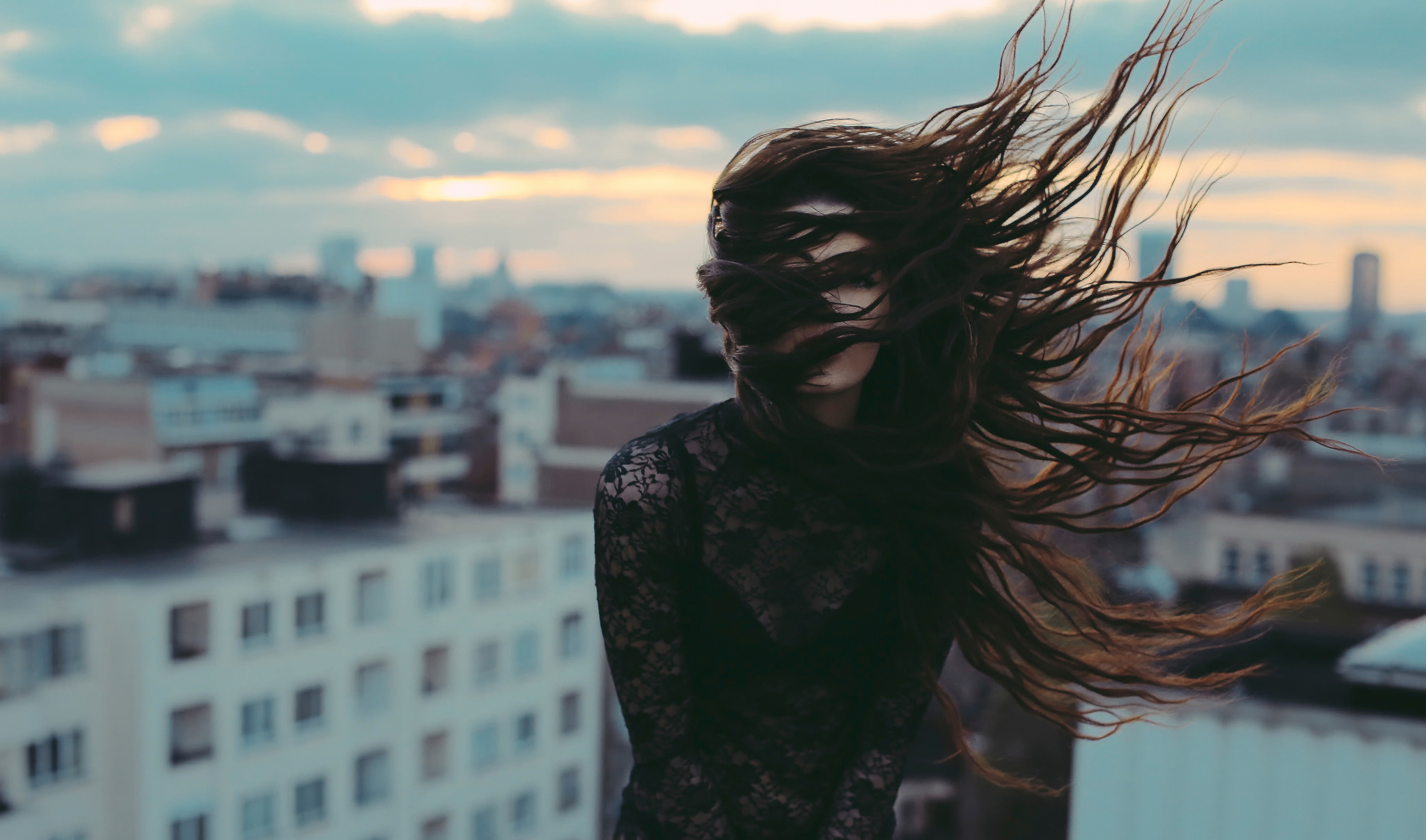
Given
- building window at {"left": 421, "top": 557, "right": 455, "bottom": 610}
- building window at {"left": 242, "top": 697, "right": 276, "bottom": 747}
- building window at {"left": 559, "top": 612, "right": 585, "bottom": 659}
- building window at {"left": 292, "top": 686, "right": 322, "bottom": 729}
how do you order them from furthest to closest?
building window at {"left": 559, "top": 612, "right": 585, "bottom": 659}, building window at {"left": 421, "top": 557, "right": 455, "bottom": 610}, building window at {"left": 292, "top": 686, "right": 322, "bottom": 729}, building window at {"left": 242, "top": 697, "right": 276, "bottom": 747}

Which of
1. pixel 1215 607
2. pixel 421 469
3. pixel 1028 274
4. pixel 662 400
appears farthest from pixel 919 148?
pixel 421 469

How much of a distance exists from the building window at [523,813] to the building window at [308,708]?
3.58m

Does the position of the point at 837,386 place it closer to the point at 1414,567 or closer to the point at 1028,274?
the point at 1028,274

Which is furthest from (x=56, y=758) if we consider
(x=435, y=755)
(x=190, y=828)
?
(x=435, y=755)

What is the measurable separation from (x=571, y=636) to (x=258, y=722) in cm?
482

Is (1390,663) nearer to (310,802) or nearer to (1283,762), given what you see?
(1283,762)

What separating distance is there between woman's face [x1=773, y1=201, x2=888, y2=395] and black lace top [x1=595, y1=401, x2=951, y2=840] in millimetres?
101

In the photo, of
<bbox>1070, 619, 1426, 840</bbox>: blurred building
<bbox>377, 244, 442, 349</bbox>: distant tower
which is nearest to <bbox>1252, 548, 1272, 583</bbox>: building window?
<bbox>1070, 619, 1426, 840</bbox>: blurred building

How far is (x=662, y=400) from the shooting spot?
768 inches

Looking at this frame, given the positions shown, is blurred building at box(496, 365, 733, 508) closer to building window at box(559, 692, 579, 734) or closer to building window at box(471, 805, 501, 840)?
building window at box(559, 692, 579, 734)

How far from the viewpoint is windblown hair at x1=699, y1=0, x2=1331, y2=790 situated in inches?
40.7

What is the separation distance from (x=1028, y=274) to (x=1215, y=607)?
622 millimetres

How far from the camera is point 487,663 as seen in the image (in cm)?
1483

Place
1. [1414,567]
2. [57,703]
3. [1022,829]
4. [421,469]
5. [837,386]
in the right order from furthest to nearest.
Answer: [421,469], [1414,567], [1022,829], [57,703], [837,386]
